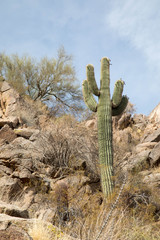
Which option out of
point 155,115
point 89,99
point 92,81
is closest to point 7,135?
point 89,99

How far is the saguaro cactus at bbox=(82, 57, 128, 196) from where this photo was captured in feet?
26.0

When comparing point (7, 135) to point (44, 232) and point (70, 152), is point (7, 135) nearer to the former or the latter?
point (70, 152)

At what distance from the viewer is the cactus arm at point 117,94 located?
28.8 ft

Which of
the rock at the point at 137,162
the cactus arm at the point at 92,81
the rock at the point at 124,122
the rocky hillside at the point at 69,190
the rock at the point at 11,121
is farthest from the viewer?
the rock at the point at 124,122

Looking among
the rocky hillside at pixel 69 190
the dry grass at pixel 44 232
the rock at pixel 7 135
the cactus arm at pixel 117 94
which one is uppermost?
the cactus arm at pixel 117 94

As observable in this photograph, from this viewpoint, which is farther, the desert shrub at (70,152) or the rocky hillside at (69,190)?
the desert shrub at (70,152)

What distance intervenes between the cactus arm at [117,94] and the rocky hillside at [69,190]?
2.04 metres

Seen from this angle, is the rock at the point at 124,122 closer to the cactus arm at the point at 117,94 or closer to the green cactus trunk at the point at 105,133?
the cactus arm at the point at 117,94

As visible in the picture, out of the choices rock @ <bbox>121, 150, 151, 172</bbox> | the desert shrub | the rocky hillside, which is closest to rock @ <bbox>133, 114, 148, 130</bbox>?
the rocky hillside

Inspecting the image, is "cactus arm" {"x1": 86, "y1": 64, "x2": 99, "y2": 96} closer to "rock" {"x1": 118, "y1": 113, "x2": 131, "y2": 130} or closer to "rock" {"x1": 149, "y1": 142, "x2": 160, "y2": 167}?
"rock" {"x1": 149, "y1": 142, "x2": 160, "y2": 167}

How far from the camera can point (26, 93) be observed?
20.5 metres

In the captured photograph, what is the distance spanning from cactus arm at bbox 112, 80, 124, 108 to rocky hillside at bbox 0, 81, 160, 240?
6.71ft

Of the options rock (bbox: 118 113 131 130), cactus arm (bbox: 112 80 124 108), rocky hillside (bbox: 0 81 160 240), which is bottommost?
rocky hillside (bbox: 0 81 160 240)

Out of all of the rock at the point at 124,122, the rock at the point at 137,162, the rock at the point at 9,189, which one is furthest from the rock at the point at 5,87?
the rock at the point at 9,189
